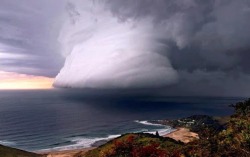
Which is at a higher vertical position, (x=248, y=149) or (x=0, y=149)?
(x=248, y=149)

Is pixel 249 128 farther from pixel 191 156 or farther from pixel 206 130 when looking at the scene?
pixel 191 156

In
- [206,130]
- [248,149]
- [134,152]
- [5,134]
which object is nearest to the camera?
[248,149]

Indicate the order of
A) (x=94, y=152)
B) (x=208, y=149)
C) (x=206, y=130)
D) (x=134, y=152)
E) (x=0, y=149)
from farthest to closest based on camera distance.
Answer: (x=0, y=149)
(x=94, y=152)
(x=134, y=152)
(x=206, y=130)
(x=208, y=149)

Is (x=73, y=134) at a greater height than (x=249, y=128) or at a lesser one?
lesser

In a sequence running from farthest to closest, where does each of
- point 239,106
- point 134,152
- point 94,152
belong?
1. point 94,152
2. point 239,106
3. point 134,152

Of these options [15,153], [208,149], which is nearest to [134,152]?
[208,149]

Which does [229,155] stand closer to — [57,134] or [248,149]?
[248,149]

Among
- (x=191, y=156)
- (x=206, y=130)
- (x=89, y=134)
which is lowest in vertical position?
(x=89, y=134)

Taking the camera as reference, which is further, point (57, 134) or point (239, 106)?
point (57, 134)

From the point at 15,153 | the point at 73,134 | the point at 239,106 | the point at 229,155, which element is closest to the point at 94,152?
the point at 15,153
